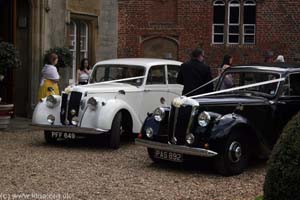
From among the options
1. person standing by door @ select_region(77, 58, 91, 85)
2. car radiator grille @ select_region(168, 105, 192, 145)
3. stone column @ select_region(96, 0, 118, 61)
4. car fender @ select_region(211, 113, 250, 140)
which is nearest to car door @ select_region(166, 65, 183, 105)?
person standing by door @ select_region(77, 58, 91, 85)

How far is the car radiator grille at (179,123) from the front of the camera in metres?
8.48

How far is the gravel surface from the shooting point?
23.1 ft

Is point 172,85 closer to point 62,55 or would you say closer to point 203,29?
point 62,55

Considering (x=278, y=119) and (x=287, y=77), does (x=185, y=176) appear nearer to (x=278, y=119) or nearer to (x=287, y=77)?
(x=278, y=119)

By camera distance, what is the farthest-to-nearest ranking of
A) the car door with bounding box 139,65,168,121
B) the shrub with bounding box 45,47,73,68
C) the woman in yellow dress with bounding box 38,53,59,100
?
the shrub with bounding box 45,47,73,68
the woman in yellow dress with bounding box 38,53,59,100
the car door with bounding box 139,65,168,121

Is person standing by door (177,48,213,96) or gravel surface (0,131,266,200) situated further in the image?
person standing by door (177,48,213,96)

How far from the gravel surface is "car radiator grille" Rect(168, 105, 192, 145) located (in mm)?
506

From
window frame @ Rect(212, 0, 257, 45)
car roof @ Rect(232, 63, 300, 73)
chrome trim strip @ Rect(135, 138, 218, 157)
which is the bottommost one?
chrome trim strip @ Rect(135, 138, 218, 157)

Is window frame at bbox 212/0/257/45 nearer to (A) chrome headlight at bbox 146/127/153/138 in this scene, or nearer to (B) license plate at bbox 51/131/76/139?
(B) license plate at bbox 51/131/76/139

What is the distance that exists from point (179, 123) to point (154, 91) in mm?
3240

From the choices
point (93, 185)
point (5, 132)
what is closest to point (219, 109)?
point (93, 185)

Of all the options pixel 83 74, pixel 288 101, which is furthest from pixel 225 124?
pixel 83 74

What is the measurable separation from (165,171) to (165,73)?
381 centimetres

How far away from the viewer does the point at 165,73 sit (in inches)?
476
